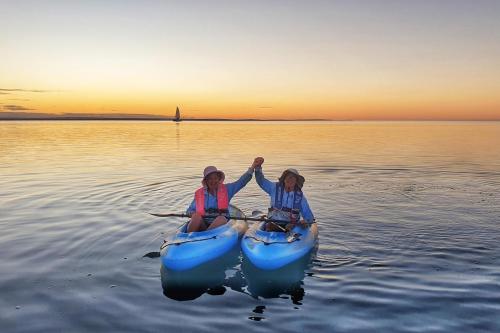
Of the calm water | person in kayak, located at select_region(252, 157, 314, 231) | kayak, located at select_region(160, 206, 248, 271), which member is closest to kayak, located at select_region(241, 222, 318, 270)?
the calm water

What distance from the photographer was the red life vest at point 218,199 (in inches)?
436

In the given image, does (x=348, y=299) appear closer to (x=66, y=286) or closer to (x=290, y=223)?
(x=290, y=223)

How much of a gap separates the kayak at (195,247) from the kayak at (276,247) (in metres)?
0.51

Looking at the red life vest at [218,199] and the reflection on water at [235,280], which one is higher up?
the red life vest at [218,199]

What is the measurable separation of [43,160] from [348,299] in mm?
28213

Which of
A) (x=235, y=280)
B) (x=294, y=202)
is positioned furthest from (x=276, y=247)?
(x=294, y=202)

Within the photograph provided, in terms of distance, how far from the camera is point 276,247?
936 centimetres

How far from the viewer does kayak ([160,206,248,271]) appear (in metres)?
9.10

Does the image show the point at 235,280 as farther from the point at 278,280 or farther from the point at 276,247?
the point at 276,247

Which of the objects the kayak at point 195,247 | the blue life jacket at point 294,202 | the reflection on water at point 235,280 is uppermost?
the blue life jacket at point 294,202

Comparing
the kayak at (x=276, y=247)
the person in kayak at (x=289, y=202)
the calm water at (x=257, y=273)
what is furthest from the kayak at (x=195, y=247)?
the person in kayak at (x=289, y=202)

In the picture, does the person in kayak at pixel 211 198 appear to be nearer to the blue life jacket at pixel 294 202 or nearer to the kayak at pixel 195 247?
the kayak at pixel 195 247

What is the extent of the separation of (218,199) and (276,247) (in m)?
2.55

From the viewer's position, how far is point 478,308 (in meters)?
7.51
